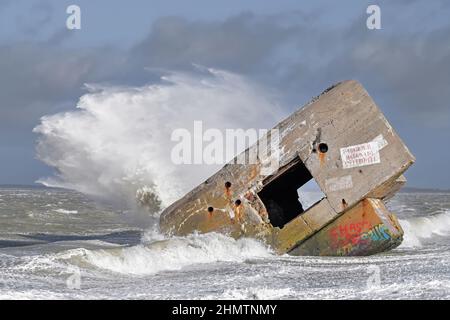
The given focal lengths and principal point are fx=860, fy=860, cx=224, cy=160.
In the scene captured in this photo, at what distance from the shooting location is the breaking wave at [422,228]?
1595cm

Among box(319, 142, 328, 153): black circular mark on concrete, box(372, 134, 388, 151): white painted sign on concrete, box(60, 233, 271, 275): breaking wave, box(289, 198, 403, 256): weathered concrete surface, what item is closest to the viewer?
box(60, 233, 271, 275): breaking wave

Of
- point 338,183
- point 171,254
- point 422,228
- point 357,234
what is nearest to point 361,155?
point 338,183

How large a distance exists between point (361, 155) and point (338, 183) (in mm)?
507

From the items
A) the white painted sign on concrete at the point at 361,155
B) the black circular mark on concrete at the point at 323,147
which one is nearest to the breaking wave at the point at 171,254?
the black circular mark on concrete at the point at 323,147

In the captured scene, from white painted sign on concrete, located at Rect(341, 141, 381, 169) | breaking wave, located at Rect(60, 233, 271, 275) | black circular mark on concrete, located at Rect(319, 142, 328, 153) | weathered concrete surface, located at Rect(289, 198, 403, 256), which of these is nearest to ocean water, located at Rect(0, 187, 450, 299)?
breaking wave, located at Rect(60, 233, 271, 275)

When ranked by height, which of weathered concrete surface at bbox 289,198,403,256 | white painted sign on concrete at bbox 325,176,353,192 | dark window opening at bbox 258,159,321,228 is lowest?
weathered concrete surface at bbox 289,198,403,256

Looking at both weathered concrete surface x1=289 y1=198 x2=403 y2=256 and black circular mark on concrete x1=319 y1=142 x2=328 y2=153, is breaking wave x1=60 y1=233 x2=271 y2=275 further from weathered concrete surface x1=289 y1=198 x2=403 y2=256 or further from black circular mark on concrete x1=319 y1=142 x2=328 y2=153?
black circular mark on concrete x1=319 y1=142 x2=328 y2=153

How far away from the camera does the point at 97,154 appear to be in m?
17.1

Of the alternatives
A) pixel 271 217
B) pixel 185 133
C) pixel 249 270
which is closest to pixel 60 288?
pixel 249 270

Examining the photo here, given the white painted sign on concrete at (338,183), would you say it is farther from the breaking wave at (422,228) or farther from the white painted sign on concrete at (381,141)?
the breaking wave at (422,228)

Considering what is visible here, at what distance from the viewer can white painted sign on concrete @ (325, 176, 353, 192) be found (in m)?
11.8

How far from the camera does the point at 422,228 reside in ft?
63.2
